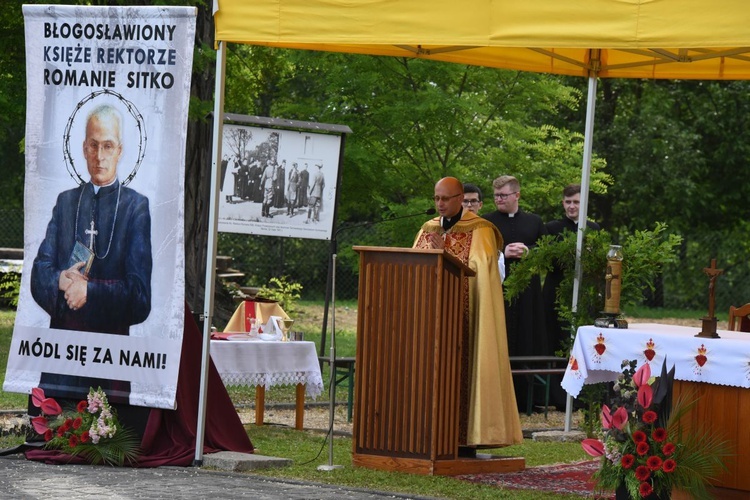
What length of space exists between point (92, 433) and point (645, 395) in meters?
3.80

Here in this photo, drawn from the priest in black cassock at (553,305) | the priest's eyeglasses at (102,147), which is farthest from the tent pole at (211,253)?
the priest in black cassock at (553,305)

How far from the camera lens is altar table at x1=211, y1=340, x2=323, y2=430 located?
430 inches

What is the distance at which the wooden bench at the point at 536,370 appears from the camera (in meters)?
12.5

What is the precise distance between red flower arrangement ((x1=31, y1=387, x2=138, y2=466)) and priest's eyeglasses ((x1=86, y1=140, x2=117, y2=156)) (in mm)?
1619

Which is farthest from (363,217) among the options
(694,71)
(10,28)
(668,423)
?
(668,423)

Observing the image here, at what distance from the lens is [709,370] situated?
25.6 ft

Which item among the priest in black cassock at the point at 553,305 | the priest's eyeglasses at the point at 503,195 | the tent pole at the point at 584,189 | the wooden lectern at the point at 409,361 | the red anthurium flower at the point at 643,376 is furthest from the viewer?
the priest in black cassock at the point at 553,305

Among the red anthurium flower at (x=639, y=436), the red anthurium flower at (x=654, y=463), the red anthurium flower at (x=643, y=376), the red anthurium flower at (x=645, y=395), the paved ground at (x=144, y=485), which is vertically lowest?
the paved ground at (x=144, y=485)

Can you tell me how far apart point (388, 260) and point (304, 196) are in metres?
4.12

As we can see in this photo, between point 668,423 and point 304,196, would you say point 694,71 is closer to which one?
point 304,196

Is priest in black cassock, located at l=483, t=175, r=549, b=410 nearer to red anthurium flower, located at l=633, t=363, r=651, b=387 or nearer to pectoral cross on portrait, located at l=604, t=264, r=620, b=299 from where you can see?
pectoral cross on portrait, located at l=604, t=264, r=620, b=299

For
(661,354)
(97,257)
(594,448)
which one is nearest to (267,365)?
(97,257)

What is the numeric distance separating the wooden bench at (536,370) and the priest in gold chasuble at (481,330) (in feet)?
9.35

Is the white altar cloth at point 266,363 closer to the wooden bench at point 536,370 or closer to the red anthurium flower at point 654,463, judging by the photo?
the wooden bench at point 536,370
